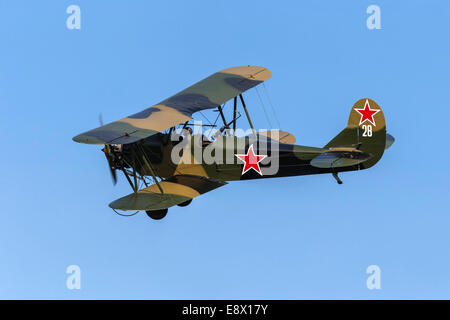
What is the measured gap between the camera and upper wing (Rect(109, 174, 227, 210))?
19016mm

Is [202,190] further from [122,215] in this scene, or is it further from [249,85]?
[249,85]

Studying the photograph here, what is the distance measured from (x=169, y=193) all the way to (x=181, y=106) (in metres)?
2.37

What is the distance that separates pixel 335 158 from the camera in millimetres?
19750

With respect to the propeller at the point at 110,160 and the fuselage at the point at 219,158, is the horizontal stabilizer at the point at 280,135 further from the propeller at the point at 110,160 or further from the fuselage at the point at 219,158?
the propeller at the point at 110,160

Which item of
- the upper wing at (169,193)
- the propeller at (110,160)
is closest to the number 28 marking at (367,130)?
the upper wing at (169,193)

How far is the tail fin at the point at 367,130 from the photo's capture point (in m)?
19.5

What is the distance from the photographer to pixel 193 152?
20875 mm

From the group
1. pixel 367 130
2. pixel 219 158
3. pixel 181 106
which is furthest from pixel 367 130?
pixel 181 106

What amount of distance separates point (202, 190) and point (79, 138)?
295 centimetres

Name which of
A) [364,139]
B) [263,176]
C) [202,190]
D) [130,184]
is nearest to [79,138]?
[130,184]

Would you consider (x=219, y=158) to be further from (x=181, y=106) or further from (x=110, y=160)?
(x=110, y=160)

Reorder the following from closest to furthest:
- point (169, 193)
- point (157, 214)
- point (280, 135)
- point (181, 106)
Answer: point (169, 193) → point (157, 214) → point (181, 106) → point (280, 135)

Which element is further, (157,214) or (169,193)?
(157,214)

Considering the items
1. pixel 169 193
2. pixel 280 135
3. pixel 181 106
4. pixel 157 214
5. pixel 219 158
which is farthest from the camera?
pixel 280 135
